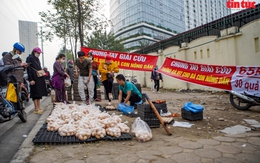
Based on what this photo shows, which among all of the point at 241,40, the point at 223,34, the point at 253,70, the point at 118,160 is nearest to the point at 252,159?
the point at 118,160

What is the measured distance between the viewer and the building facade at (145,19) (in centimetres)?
7131

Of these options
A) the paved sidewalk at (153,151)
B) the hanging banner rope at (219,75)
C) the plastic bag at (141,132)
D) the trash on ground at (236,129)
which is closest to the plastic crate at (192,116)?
the trash on ground at (236,129)

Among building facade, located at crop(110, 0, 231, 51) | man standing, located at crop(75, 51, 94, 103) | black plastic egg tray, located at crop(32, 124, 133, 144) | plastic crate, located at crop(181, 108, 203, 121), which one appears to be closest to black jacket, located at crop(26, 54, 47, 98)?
man standing, located at crop(75, 51, 94, 103)

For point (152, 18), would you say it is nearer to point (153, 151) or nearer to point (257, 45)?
point (257, 45)

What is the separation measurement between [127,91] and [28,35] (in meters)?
17.4

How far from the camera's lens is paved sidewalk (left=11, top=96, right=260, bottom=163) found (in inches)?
96.9

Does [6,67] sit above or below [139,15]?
below

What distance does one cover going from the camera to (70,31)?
18.8 meters

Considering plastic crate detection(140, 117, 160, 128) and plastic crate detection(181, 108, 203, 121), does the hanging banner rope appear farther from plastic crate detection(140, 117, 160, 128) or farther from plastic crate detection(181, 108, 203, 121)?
plastic crate detection(140, 117, 160, 128)

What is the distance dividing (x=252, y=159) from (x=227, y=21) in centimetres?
932

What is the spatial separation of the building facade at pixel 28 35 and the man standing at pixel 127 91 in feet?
49.9

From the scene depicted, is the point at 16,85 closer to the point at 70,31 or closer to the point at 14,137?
the point at 14,137

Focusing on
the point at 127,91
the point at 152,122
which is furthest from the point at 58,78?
the point at 152,122

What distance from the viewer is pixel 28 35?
1886cm
